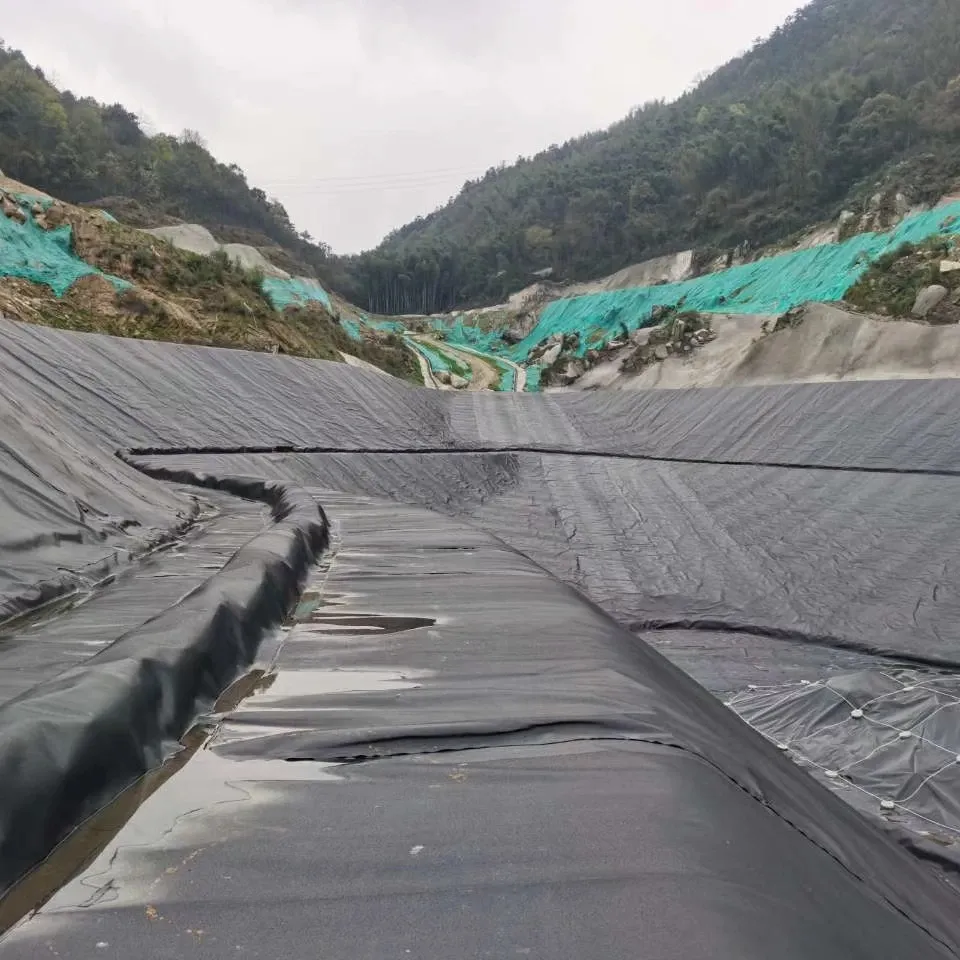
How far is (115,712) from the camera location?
142cm

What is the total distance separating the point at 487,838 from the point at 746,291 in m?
28.8

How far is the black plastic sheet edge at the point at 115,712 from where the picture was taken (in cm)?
117

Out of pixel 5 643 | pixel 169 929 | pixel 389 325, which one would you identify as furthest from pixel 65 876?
pixel 389 325

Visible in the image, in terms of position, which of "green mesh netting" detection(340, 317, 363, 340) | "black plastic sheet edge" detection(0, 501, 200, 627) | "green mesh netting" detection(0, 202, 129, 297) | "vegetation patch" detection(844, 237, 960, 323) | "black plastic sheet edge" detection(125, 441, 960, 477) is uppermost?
"green mesh netting" detection(0, 202, 129, 297)

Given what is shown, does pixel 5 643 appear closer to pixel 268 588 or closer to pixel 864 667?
pixel 268 588

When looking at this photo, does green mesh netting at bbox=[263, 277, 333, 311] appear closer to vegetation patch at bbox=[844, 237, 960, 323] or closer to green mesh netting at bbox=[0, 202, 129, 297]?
green mesh netting at bbox=[0, 202, 129, 297]

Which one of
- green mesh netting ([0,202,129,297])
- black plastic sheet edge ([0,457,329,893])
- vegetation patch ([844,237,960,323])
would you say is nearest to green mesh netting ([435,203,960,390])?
vegetation patch ([844,237,960,323])

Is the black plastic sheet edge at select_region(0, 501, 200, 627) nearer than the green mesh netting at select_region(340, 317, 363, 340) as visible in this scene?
Yes

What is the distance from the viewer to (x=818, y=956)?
0.99 metres

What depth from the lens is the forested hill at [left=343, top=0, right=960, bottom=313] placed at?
32.0 m

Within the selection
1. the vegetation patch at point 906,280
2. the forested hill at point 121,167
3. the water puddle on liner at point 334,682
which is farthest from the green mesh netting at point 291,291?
the water puddle on liner at point 334,682

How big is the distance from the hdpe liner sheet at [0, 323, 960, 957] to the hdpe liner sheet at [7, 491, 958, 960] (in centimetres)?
1

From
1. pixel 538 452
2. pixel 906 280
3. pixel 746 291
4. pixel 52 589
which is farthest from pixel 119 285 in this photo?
pixel 746 291

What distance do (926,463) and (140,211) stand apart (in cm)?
2945
